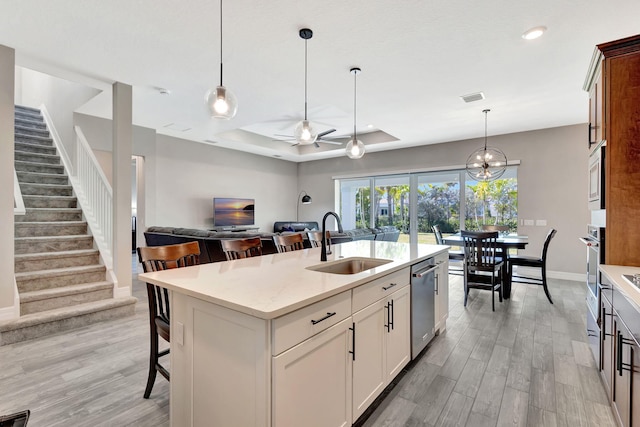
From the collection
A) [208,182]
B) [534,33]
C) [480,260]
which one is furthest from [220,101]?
[208,182]

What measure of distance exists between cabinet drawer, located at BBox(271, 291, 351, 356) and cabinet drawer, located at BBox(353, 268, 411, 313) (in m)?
0.10

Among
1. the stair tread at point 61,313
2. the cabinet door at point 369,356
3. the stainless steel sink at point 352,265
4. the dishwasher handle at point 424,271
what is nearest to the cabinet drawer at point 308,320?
the cabinet door at point 369,356

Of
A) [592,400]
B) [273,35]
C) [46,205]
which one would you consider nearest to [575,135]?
[592,400]

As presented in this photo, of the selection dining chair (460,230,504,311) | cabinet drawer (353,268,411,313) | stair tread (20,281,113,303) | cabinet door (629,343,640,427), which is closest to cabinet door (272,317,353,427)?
cabinet drawer (353,268,411,313)

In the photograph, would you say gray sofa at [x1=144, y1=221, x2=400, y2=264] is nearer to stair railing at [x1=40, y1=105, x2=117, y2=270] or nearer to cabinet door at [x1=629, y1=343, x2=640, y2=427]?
stair railing at [x1=40, y1=105, x2=117, y2=270]

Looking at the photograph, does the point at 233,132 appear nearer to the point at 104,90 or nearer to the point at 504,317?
the point at 104,90

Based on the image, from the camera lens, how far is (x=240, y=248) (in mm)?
2643

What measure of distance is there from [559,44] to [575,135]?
11.5 feet

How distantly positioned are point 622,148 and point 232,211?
692cm

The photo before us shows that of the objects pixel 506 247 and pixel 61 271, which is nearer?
pixel 61 271

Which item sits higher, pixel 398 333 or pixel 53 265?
pixel 53 265

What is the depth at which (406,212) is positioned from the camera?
25.4 ft

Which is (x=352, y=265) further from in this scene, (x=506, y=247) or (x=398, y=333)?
(x=506, y=247)

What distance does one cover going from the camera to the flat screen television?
731cm
